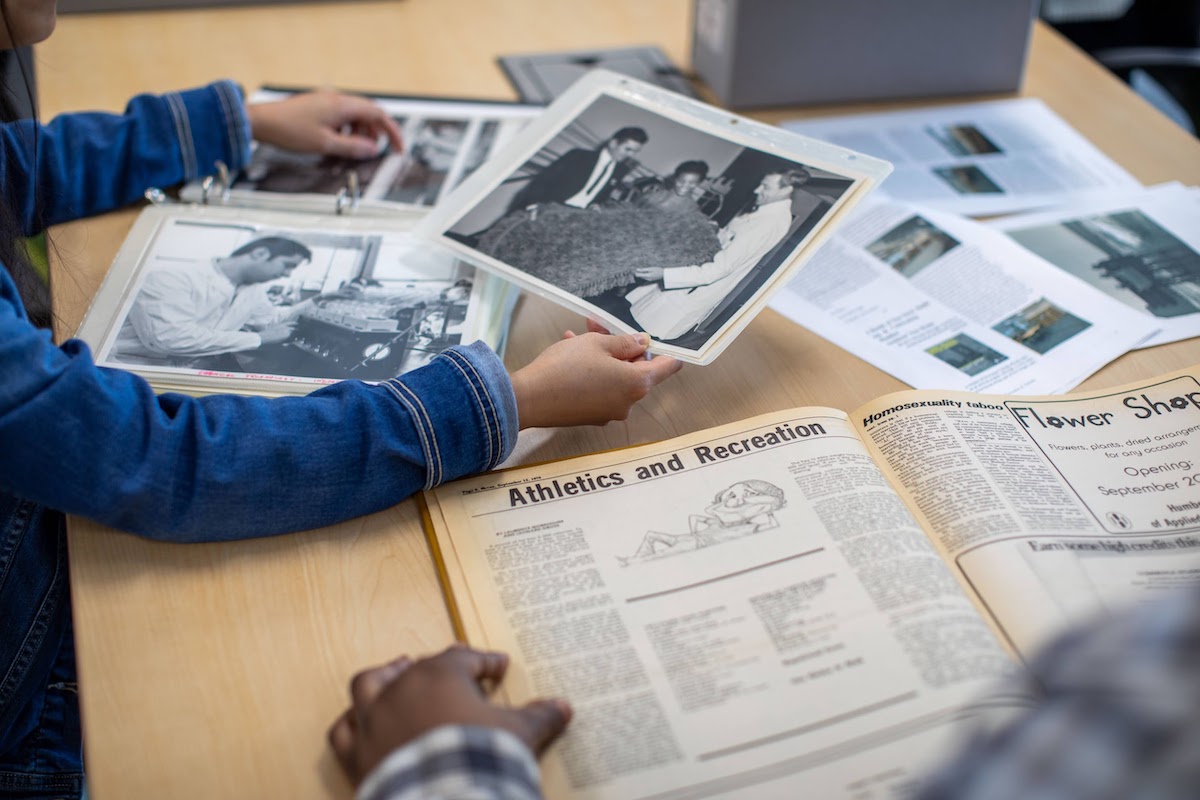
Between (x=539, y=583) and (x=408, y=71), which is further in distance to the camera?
(x=408, y=71)

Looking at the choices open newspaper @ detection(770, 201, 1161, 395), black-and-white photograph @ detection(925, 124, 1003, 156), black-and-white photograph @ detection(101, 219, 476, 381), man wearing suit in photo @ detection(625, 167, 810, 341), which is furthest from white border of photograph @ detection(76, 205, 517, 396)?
black-and-white photograph @ detection(925, 124, 1003, 156)

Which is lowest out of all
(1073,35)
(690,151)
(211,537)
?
(211,537)

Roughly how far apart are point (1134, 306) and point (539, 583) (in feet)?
1.90

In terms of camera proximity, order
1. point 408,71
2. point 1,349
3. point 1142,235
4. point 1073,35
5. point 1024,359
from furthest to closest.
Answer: point 1073,35 < point 408,71 < point 1142,235 < point 1024,359 < point 1,349

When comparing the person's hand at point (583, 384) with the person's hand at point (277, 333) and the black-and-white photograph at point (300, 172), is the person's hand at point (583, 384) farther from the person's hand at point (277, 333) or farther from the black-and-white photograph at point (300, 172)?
the black-and-white photograph at point (300, 172)

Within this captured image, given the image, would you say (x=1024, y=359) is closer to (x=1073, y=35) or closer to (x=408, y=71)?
(x=408, y=71)

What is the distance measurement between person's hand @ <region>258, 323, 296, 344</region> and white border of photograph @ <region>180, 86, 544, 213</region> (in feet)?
0.66

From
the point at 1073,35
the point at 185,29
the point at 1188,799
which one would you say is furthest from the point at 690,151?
the point at 1073,35

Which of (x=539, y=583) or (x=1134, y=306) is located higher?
(x=1134, y=306)

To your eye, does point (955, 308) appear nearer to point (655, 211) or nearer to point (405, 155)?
point (655, 211)

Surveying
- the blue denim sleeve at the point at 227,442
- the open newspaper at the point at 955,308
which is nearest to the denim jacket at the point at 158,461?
the blue denim sleeve at the point at 227,442

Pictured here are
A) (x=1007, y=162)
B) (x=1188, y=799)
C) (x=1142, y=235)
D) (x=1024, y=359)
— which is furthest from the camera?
(x=1007, y=162)

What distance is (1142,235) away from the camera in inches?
36.5

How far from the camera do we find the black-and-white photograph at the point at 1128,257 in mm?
854
